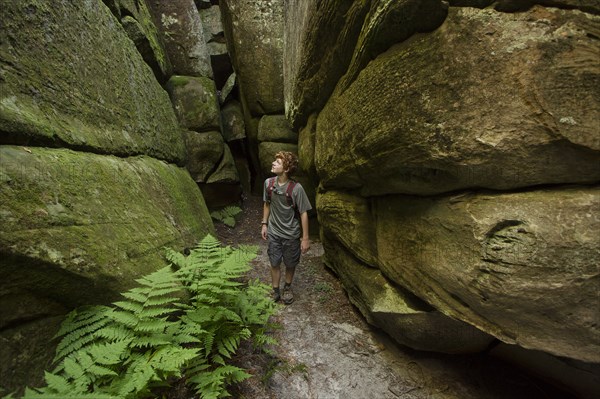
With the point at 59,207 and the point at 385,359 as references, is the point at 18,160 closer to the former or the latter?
the point at 59,207

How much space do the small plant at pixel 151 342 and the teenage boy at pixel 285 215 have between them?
5.68 ft

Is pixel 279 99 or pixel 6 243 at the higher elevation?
pixel 279 99

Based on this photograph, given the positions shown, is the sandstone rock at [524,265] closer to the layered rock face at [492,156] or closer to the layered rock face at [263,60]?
the layered rock face at [492,156]

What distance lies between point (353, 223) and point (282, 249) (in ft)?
4.86

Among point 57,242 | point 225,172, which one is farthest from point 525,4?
point 225,172

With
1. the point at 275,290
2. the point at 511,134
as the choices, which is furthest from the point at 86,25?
the point at 511,134

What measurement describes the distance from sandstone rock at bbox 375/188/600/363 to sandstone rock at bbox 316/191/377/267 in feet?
4.79

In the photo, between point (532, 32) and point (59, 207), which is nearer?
point (532, 32)

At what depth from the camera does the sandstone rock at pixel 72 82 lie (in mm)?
2602

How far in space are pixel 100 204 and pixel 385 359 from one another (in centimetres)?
441

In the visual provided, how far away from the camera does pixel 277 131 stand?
10867 millimetres

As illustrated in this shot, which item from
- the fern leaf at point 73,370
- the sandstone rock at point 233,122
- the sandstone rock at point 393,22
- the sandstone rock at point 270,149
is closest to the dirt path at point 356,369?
the fern leaf at point 73,370

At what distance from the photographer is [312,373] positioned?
338cm

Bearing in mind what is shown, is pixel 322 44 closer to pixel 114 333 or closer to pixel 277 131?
pixel 114 333
